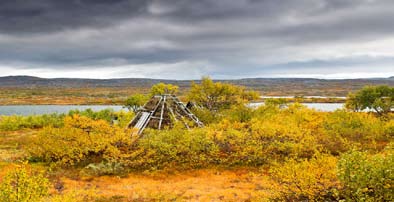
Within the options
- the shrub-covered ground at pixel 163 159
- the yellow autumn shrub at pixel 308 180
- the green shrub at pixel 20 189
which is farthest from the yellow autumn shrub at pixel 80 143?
the green shrub at pixel 20 189

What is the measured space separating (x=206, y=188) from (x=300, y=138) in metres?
10.8

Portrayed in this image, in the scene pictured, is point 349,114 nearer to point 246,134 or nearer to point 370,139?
point 370,139

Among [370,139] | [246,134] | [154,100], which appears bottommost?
[370,139]

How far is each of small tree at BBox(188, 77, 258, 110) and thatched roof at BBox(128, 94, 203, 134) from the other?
1402 cm

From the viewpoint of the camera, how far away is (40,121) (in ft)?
171

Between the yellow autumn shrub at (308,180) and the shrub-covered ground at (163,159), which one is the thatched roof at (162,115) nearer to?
the shrub-covered ground at (163,159)

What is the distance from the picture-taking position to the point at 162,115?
30312 mm

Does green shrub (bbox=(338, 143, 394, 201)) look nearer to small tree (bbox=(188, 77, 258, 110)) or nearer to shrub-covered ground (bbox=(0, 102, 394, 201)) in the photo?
shrub-covered ground (bbox=(0, 102, 394, 201))

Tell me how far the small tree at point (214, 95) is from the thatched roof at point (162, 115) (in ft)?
46.0

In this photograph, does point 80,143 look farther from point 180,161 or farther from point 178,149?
point 180,161

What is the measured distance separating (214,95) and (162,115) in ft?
56.1

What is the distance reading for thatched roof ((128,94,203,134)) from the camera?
2986 centimetres

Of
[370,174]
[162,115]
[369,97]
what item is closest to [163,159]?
[162,115]

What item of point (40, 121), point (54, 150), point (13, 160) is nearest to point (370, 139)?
point (54, 150)
